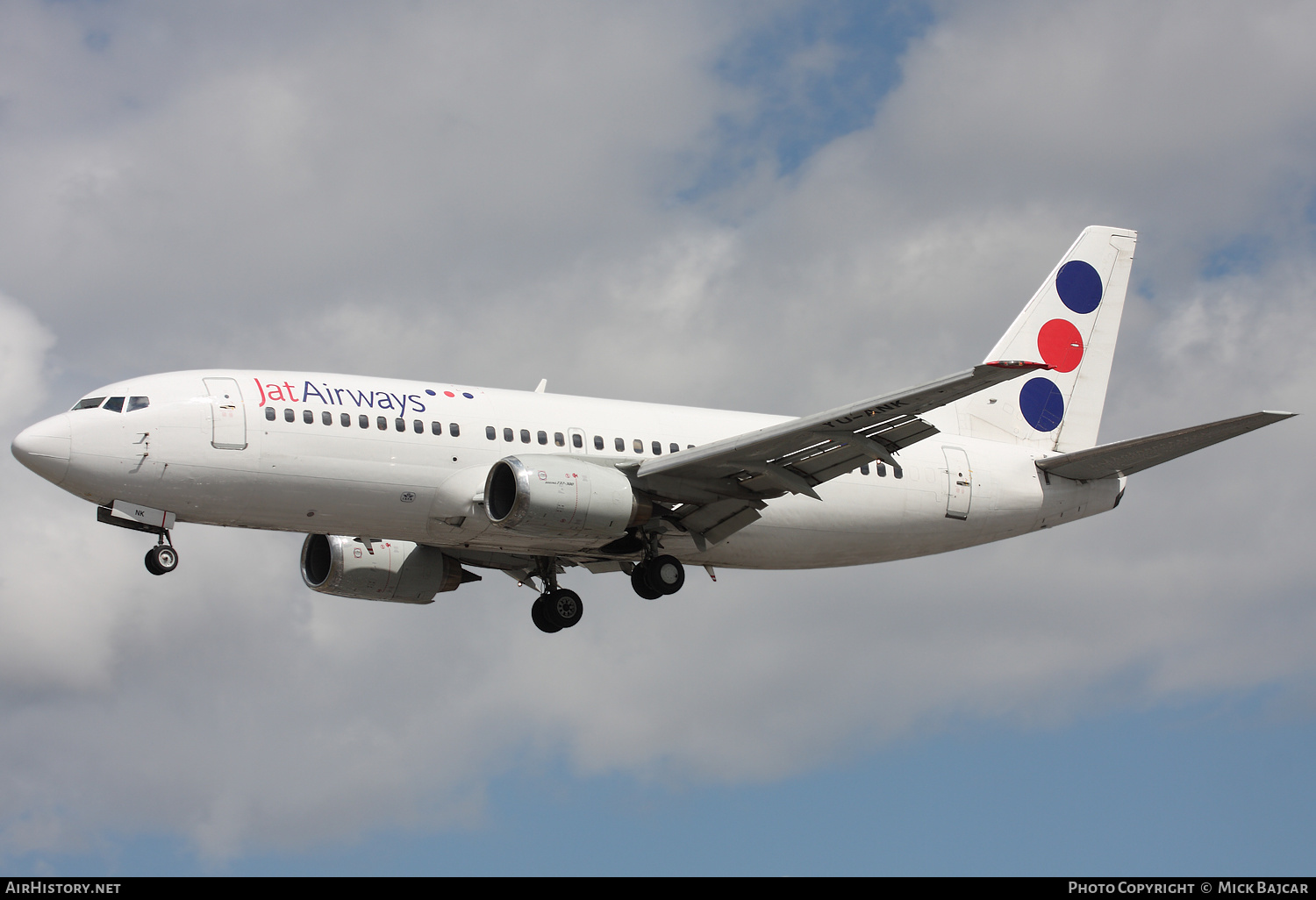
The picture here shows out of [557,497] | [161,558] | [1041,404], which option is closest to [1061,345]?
[1041,404]

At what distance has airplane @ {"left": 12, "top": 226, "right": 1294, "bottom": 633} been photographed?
101 feet

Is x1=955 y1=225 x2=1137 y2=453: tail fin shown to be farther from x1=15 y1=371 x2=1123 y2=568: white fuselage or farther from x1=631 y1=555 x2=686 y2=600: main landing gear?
x1=631 y1=555 x2=686 y2=600: main landing gear

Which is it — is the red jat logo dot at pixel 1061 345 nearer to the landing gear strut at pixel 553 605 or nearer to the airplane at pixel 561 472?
the airplane at pixel 561 472

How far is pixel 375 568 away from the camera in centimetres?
3772

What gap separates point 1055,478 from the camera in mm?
39094

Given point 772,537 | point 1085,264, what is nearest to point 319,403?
point 772,537

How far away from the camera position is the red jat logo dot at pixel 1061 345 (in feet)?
140

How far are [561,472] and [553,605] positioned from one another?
7174 millimetres

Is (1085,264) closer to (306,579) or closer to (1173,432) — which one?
(1173,432)

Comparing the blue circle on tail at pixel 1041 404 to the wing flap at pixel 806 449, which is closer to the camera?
the wing flap at pixel 806 449

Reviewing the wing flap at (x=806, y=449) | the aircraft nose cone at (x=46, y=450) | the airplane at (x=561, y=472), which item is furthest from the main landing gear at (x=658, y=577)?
the aircraft nose cone at (x=46, y=450)

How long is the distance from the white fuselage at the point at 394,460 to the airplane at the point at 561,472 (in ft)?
0.15

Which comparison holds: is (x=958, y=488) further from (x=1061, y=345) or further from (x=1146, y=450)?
(x=1061, y=345)

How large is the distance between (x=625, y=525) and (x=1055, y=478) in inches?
520
